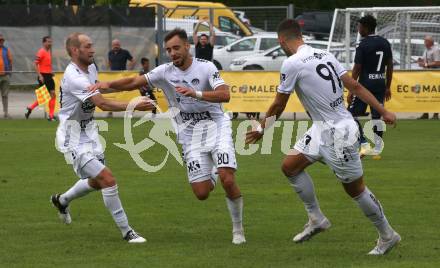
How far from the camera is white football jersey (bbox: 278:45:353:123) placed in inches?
371

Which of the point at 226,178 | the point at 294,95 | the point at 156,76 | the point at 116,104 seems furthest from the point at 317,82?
the point at 294,95

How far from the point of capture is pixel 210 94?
10008 millimetres

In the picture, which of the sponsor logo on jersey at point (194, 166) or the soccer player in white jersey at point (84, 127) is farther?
the sponsor logo on jersey at point (194, 166)

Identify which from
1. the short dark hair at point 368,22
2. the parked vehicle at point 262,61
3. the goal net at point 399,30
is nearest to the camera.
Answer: the short dark hair at point 368,22

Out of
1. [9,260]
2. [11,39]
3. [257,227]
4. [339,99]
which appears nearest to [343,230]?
[257,227]

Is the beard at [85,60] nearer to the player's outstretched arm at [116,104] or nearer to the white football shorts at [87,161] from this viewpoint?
the player's outstretched arm at [116,104]

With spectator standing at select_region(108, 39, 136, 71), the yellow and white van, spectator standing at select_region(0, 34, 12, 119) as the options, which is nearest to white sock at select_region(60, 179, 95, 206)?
spectator standing at select_region(0, 34, 12, 119)

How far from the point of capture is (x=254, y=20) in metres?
35.0

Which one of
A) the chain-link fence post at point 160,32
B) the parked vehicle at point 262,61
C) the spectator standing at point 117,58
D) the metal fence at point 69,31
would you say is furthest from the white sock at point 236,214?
the parked vehicle at point 262,61

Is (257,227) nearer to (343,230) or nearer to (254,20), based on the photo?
(343,230)

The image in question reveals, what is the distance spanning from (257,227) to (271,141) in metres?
10.1

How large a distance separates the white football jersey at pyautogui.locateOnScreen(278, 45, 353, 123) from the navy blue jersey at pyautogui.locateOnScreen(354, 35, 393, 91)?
7177 mm

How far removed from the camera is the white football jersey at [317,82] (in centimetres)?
942

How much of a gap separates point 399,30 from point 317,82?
2008 centimetres
